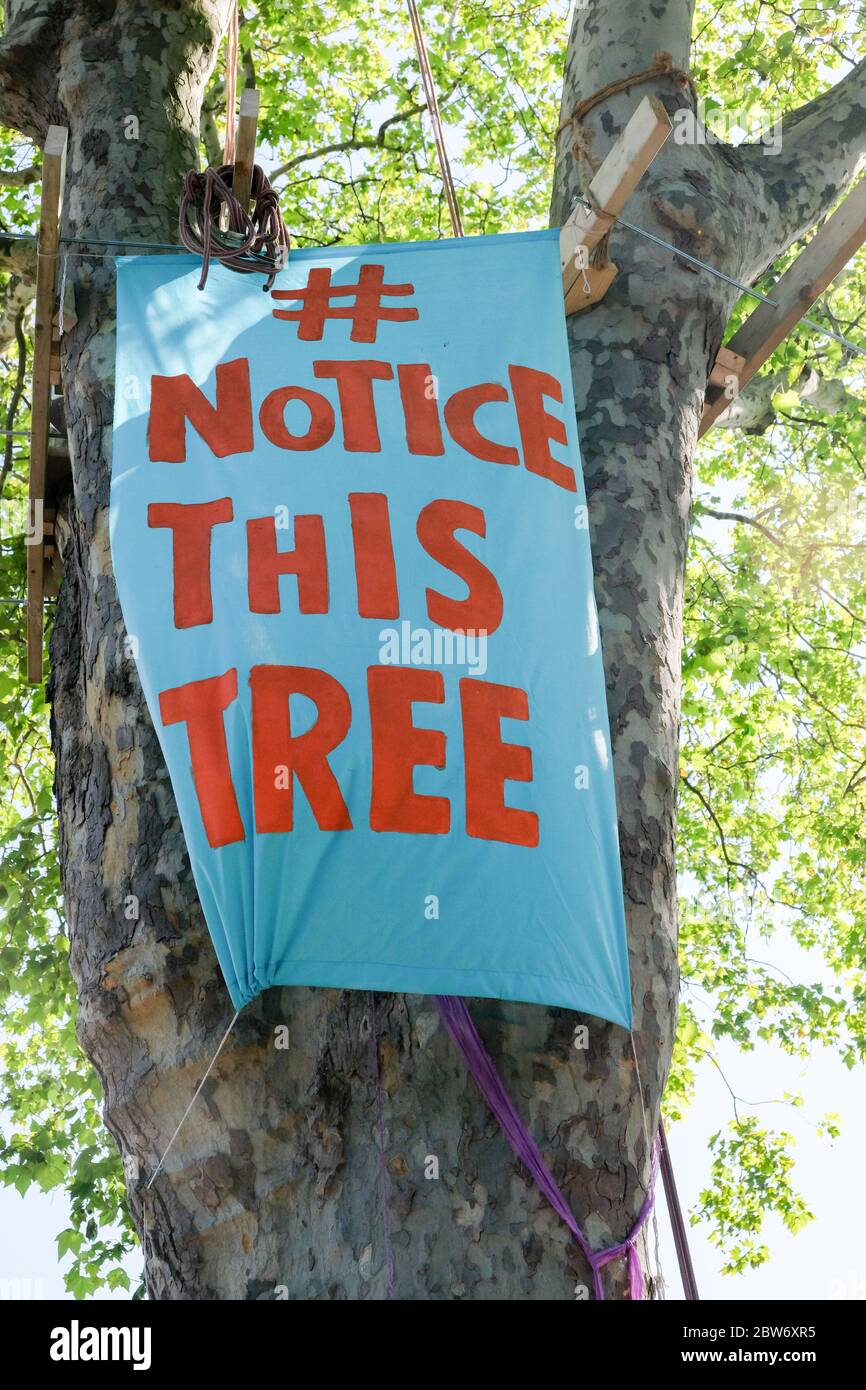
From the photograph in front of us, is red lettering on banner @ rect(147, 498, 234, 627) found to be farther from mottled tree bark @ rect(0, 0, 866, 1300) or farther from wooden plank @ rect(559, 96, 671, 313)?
wooden plank @ rect(559, 96, 671, 313)

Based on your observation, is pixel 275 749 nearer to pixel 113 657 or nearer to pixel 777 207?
pixel 113 657

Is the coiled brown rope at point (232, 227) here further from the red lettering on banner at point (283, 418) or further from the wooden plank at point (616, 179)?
the wooden plank at point (616, 179)

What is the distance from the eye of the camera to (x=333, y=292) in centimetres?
353

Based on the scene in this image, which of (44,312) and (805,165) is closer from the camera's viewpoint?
(44,312)

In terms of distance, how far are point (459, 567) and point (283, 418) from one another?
0.62 meters

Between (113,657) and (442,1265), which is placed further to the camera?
(113,657)

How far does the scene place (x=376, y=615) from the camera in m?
2.91

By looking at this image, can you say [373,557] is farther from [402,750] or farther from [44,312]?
[44,312]

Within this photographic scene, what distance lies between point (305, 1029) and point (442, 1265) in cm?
56

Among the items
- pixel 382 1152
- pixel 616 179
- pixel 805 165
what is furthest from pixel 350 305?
pixel 382 1152

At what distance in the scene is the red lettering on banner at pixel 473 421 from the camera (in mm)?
3203

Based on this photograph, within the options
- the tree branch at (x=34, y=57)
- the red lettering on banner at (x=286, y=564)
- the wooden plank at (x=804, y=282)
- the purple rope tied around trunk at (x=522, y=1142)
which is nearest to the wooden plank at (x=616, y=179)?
the wooden plank at (x=804, y=282)

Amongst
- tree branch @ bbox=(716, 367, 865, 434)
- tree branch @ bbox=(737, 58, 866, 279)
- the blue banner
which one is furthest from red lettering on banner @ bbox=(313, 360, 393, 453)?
tree branch @ bbox=(716, 367, 865, 434)
